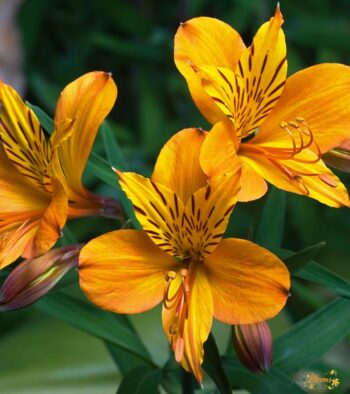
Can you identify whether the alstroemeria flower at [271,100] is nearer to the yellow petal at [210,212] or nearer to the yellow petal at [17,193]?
the yellow petal at [210,212]

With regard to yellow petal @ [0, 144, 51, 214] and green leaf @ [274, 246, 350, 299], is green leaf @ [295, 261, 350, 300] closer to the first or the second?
green leaf @ [274, 246, 350, 299]

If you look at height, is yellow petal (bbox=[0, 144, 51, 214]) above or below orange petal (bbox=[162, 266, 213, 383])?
above

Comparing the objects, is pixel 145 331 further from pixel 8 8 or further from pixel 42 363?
pixel 8 8

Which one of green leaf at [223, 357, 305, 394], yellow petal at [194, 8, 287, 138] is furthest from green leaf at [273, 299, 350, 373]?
yellow petal at [194, 8, 287, 138]

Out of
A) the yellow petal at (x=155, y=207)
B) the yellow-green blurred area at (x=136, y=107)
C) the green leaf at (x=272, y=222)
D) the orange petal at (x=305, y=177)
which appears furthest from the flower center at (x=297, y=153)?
the yellow-green blurred area at (x=136, y=107)

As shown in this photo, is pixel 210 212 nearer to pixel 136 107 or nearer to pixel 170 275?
pixel 170 275
